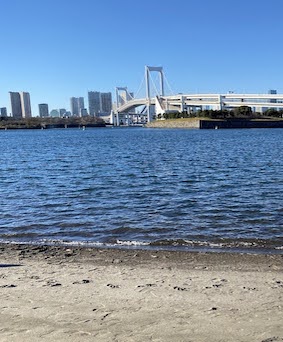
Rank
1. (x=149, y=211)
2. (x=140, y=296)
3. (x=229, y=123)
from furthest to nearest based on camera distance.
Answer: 1. (x=229, y=123)
2. (x=149, y=211)
3. (x=140, y=296)

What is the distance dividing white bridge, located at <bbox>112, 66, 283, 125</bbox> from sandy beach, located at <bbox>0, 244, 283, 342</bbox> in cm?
12295

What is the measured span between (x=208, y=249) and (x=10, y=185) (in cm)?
1187

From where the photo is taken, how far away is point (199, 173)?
20141mm

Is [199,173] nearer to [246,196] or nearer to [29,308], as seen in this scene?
[246,196]

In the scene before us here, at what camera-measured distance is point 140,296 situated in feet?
15.6

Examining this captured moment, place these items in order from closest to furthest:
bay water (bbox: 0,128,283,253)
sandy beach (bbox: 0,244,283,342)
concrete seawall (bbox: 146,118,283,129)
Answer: sandy beach (bbox: 0,244,283,342), bay water (bbox: 0,128,283,253), concrete seawall (bbox: 146,118,283,129)

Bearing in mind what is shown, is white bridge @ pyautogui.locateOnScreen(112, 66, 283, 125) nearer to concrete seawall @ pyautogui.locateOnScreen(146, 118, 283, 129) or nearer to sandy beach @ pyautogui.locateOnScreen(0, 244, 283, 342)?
concrete seawall @ pyautogui.locateOnScreen(146, 118, 283, 129)

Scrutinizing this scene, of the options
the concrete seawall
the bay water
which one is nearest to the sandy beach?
the bay water

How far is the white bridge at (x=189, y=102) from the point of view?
5027 inches

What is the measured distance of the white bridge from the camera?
127688 millimetres

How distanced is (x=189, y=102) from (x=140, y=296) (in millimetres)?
139565

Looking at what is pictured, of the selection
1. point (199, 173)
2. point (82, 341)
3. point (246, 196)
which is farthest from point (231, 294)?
point (199, 173)

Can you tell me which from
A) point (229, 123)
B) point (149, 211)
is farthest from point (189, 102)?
point (149, 211)

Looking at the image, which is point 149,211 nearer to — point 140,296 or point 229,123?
point 140,296
